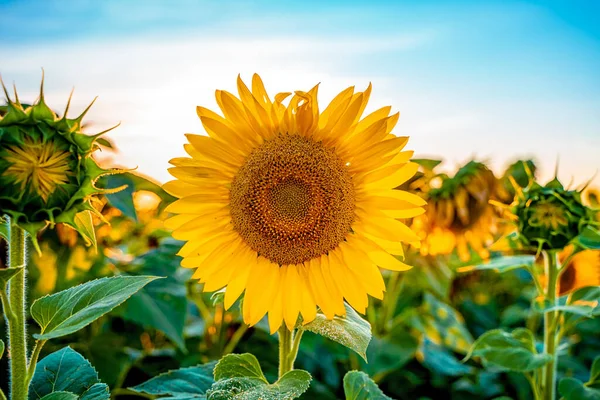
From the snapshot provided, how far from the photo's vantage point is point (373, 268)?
4.26 ft

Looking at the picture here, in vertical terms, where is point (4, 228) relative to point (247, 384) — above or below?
above

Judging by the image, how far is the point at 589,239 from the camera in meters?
1.75

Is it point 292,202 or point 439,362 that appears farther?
point 439,362

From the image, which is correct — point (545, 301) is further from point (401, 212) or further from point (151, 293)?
point (151, 293)

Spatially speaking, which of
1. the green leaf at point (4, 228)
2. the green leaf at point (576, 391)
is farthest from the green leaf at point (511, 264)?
the green leaf at point (4, 228)

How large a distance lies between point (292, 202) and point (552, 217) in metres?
0.75

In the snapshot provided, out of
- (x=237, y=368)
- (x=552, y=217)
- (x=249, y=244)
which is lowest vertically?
(x=237, y=368)

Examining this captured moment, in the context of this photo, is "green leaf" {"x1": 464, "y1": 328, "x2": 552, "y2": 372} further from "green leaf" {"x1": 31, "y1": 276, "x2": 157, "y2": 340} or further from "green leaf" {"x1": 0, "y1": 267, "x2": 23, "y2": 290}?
"green leaf" {"x1": 0, "y1": 267, "x2": 23, "y2": 290}

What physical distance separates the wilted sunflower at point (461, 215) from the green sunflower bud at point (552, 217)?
64cm

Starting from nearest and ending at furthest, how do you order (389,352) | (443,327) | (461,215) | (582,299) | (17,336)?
1. (17,336)
2. (582,299)
3. (389,352)
4. (461,215)
5. (443,327)

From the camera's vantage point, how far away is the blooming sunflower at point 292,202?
1.24m

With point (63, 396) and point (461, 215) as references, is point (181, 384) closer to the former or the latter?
point (63, 396)

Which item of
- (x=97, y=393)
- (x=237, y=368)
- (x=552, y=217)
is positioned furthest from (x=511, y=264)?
(x=97, y=393)

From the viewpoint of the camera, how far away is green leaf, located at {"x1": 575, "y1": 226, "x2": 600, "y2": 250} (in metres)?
1.73
